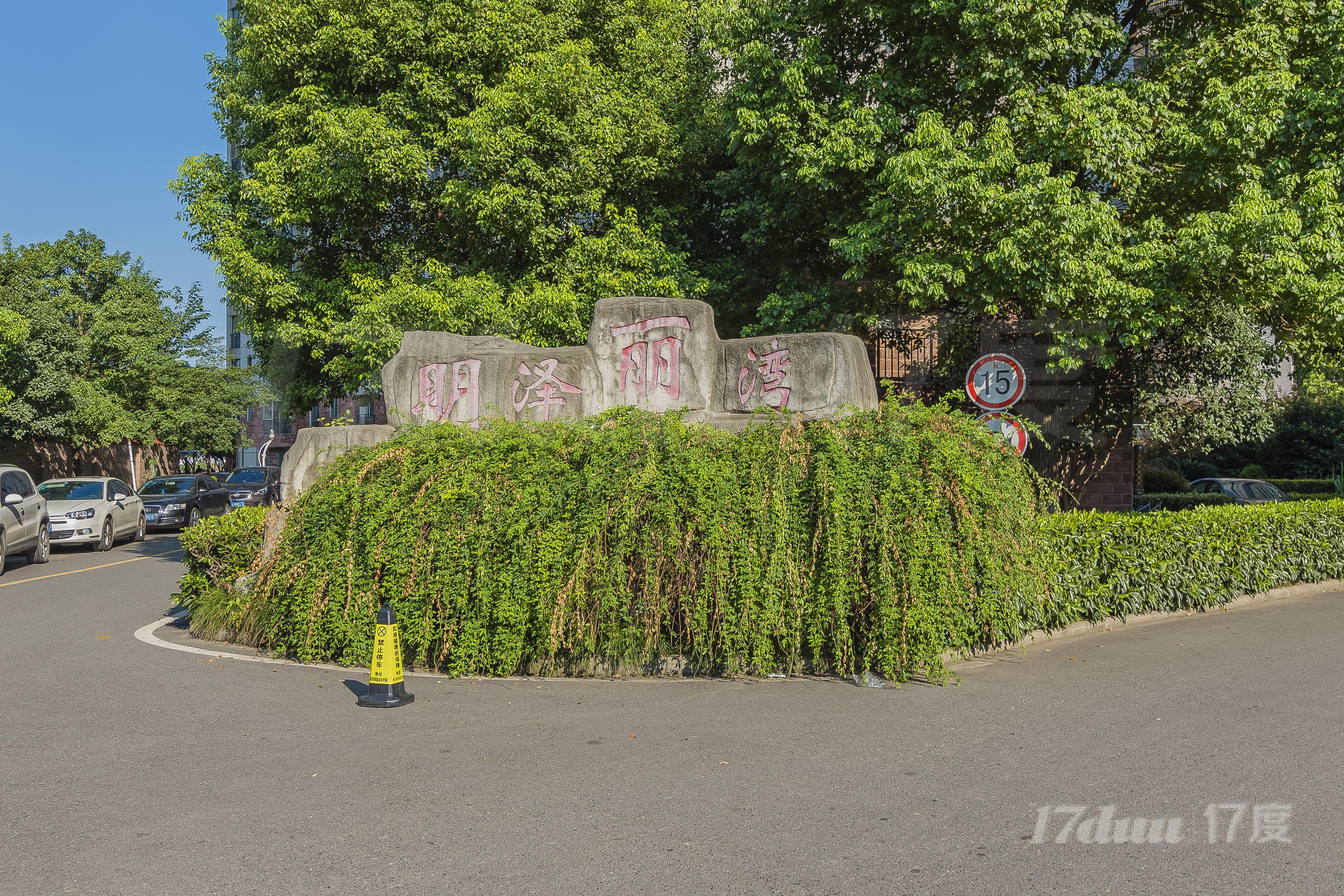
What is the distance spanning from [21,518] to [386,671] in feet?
41.9

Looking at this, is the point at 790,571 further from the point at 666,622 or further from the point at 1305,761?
the point at 1305,761

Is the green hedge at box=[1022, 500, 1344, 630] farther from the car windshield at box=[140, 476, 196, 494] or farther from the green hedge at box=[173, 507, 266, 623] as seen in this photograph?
the car windshield at box=[140, 476, 196, 494]

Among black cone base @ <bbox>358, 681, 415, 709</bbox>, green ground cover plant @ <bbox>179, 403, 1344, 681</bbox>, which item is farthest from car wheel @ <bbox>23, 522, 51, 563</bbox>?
black cone base @ <bbox>358, 681, 415, 709</bbox>

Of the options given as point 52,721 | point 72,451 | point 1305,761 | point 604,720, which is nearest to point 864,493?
point 604,720

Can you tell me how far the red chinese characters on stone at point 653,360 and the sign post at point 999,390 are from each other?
3.09 metres

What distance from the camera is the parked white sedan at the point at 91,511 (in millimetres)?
18844

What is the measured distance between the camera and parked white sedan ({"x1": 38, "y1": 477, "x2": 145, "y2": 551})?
18.8m

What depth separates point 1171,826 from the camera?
4336 millimetres

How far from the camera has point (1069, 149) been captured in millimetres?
10930

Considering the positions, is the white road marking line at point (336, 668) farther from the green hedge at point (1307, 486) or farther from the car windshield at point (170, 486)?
the green hedge at point (1307, 486)

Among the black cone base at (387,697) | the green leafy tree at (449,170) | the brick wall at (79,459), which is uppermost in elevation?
the green leafy tree at (449,170)

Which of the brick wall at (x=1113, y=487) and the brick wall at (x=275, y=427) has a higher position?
the brick wall at (x=275, y=427)

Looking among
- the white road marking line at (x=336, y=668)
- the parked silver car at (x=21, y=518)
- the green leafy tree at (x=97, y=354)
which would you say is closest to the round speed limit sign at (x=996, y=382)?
the white road marking line at (x=336, y=668)

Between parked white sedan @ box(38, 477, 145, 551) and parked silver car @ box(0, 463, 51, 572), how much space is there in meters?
0.69
